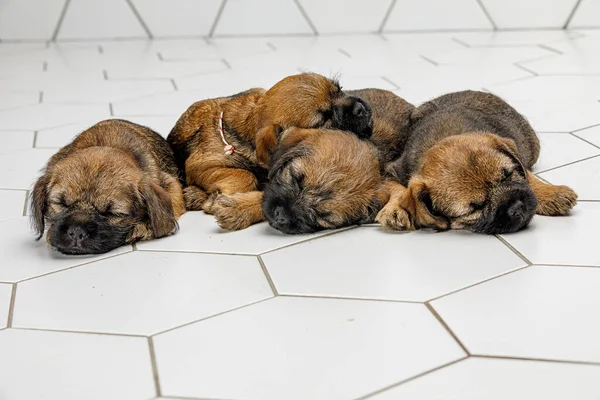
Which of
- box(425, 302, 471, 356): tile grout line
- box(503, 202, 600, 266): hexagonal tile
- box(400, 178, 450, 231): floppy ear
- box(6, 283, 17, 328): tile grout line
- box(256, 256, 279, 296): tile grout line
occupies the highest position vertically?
box(503, 202, 600, 266): hexagonal tile

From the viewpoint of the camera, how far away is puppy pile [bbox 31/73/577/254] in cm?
366

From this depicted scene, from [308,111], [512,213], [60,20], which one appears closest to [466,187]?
[512,213]

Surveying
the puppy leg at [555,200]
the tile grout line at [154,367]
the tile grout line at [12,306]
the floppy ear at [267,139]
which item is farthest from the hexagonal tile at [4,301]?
the puppy leg at [555,200]

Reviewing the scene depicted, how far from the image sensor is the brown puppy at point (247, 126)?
419cm

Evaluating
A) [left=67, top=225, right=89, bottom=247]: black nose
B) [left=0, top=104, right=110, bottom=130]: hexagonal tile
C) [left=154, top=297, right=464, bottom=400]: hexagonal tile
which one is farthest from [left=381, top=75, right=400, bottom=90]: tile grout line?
[left=154, top=297, right=464, bottom=400]: hexagonal tile

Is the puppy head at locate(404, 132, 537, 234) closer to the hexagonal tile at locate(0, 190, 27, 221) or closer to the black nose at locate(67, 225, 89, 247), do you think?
the black nose at locate(67, 225, 89, 247)

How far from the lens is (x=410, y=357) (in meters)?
2.72

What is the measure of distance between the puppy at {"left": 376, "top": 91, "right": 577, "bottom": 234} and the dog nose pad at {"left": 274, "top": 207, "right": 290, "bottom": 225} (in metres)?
0.48

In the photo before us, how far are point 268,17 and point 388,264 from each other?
6.61 m

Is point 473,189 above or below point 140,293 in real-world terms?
above

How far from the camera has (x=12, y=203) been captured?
14.8 ft

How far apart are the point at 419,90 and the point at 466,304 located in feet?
12.5

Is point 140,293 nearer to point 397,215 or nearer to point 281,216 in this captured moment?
point 281,216

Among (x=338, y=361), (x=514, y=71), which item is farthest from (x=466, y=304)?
(x=514, y=71)
